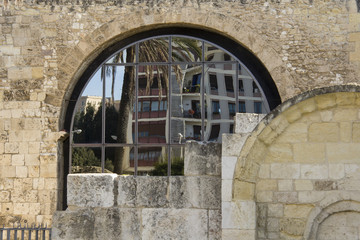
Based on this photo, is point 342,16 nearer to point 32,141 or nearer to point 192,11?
point 192,11

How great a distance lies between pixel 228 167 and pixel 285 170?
2.20 feet

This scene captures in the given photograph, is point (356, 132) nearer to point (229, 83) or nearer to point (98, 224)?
point (98, 224)

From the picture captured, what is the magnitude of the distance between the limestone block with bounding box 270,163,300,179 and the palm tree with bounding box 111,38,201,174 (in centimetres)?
705

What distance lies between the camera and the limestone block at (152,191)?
7.87m

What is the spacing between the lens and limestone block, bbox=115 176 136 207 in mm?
7895

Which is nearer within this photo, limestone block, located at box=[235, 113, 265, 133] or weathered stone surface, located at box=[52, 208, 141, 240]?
limestone block, located at box=[235, 113, 265, 133]

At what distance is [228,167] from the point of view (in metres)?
7.66

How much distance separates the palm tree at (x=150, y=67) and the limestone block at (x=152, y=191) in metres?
6.63

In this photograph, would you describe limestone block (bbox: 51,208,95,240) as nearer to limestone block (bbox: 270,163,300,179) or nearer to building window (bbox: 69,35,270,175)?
limestone block (bbox: 270,163,300,179)

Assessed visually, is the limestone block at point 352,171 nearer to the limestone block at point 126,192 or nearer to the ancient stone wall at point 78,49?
the limestone block at point 126,192

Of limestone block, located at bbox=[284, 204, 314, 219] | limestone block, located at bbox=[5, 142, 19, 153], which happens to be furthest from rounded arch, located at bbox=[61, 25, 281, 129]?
limestone block, located at bbox=[284, 204, 314, 219]

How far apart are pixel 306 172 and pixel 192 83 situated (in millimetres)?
7018

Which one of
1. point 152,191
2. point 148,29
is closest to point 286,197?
point 152,191

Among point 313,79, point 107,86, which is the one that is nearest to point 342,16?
point 313,79
